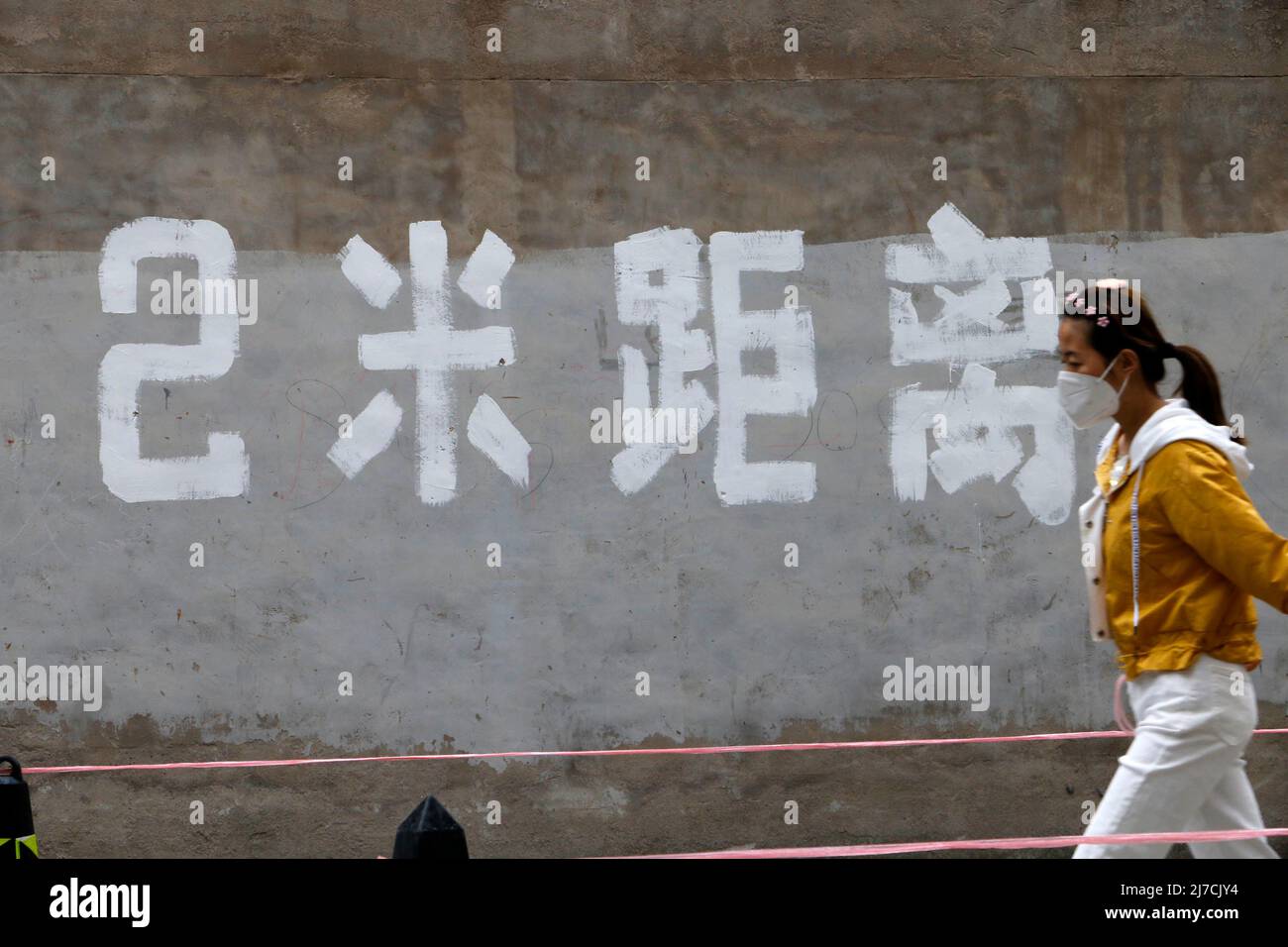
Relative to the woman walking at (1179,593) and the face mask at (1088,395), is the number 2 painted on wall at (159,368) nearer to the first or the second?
the face mask at (1088,395)

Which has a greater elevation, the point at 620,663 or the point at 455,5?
the point at 455,5

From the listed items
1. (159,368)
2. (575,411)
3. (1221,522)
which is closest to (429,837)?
(1221,522)

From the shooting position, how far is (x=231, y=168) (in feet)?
23.4

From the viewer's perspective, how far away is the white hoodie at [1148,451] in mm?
4074

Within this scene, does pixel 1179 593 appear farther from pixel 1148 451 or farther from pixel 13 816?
pixel 13 816

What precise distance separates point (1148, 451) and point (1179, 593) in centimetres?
40

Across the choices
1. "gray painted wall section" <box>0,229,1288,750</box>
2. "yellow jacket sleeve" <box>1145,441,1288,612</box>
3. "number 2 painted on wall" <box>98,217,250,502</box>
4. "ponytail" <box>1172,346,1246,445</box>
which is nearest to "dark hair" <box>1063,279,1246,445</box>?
"ponytail" <box>1172,346,1246,445</box>

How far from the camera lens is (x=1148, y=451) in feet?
13.5

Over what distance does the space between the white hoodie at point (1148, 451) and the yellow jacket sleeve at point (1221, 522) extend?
0.03 metres

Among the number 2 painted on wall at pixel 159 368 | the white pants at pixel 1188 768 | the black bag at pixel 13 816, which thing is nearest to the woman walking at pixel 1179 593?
the white pants at pixel 1188 768

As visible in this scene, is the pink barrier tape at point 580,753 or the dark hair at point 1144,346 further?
the pink barrier tape at point 580,753

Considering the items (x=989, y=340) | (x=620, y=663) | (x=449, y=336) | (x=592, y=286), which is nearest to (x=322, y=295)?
(x=449, y=336)

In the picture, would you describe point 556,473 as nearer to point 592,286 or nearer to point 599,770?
point 592,286

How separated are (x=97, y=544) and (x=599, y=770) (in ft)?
8.52
